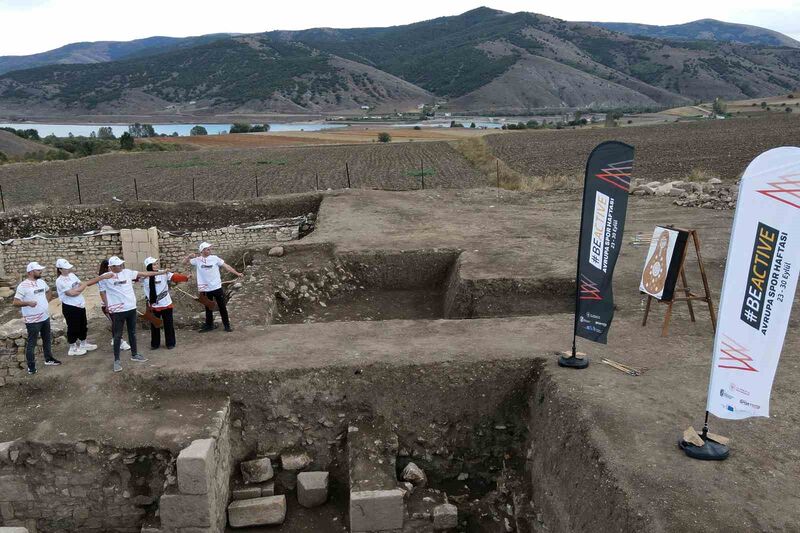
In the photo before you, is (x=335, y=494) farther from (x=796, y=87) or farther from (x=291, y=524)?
(x=796, y=87)

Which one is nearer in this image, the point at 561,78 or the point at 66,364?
the point at 66,364

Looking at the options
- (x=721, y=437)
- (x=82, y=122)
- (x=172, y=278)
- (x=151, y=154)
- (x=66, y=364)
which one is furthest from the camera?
(x=82, y=122)

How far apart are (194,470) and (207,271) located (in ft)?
12.7

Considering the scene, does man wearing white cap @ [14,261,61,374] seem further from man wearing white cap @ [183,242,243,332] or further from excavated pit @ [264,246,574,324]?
excavated pit @ [264,246,574,324]

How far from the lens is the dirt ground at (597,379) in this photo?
589cm

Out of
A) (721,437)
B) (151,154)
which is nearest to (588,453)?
(721,437)

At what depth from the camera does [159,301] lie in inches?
375

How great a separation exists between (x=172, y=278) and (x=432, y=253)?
7.16m

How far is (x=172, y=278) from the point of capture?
998 centimetres

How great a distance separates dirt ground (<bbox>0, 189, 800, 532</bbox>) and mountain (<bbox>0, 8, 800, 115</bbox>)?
135 meters

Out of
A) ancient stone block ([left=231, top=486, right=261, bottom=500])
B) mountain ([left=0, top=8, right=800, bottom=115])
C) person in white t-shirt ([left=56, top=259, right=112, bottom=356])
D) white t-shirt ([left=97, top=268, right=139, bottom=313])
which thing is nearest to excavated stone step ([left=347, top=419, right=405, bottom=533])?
ancient stone block ([left=231, top=486, right=261, bottom=500])

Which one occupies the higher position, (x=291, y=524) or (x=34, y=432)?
(x=34, y=432)

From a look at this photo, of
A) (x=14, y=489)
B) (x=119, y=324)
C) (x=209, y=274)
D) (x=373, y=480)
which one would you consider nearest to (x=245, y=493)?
(x=373, y=480)

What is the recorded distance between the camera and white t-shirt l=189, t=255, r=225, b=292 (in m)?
10.2
